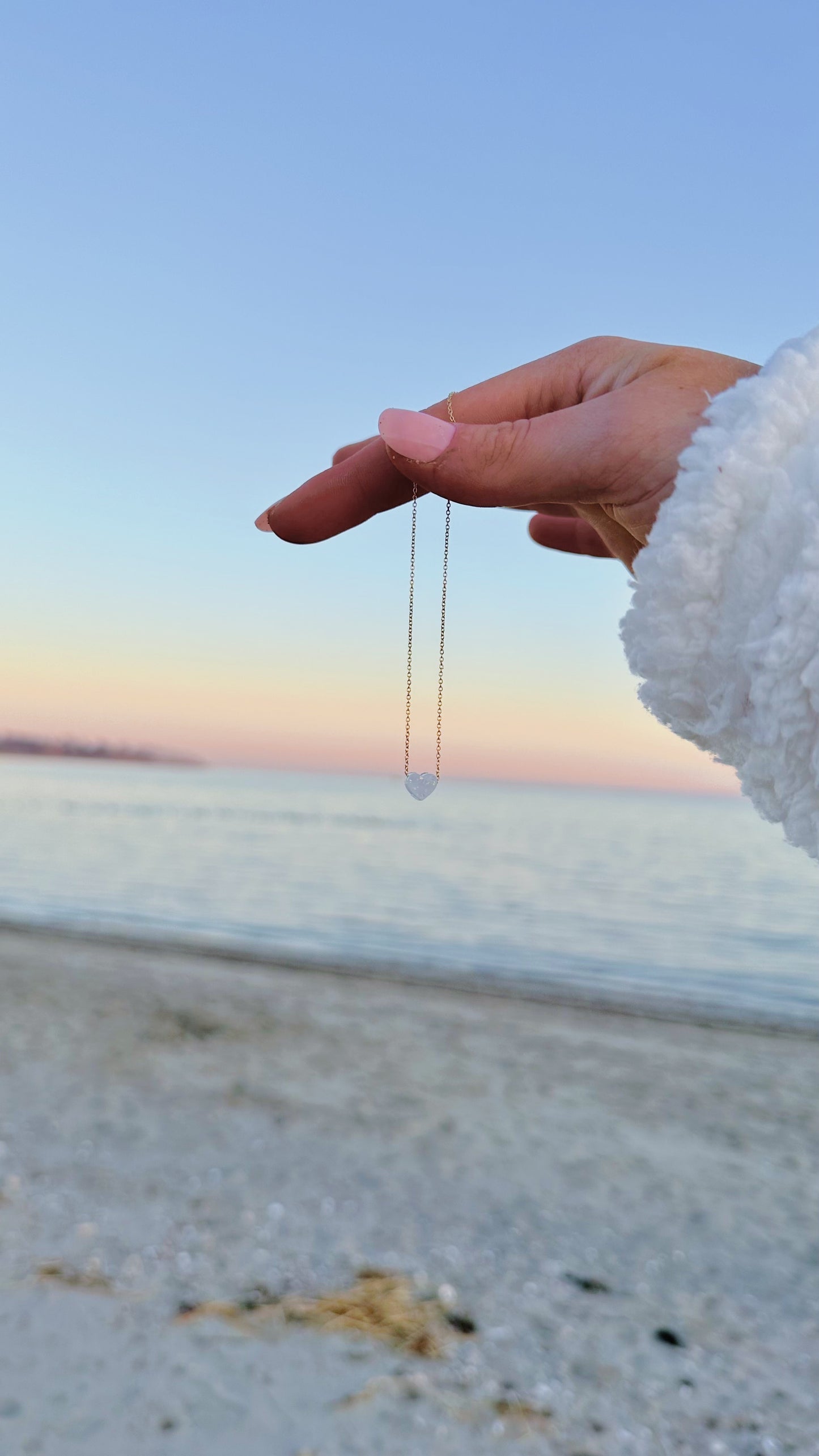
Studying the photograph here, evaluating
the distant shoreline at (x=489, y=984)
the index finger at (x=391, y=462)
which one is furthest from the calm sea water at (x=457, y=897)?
the index finger at (x=391, y=462)

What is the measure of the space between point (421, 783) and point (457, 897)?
1271 cm

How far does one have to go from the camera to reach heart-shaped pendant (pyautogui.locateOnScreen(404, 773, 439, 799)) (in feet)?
5.41

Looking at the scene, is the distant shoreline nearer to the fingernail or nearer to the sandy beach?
the sandy beach

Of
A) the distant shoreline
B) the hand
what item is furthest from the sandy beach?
the hand

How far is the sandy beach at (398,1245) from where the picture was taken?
8.61ft

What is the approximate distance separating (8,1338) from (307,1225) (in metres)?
1.13

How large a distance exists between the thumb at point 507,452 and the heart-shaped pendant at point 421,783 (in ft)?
1.93

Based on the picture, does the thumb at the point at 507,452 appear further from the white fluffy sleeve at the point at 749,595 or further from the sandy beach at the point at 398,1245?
the sandy beach at the point at 398,1245

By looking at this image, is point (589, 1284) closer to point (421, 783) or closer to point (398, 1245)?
point (398, 1245)

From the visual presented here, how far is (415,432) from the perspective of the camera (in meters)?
1.16

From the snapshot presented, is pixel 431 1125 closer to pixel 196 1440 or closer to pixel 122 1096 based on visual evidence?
pixel 122 1096

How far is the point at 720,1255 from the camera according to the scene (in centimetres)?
364

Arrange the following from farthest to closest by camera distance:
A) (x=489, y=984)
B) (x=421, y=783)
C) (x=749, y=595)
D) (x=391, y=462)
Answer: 1. (x=489, y=984)
2. (x=421, y=783)
3. (x=391, y=462)
4. (x=749, y=595)

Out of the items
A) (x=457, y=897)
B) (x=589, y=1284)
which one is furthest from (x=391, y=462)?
(x=457, y=897)
